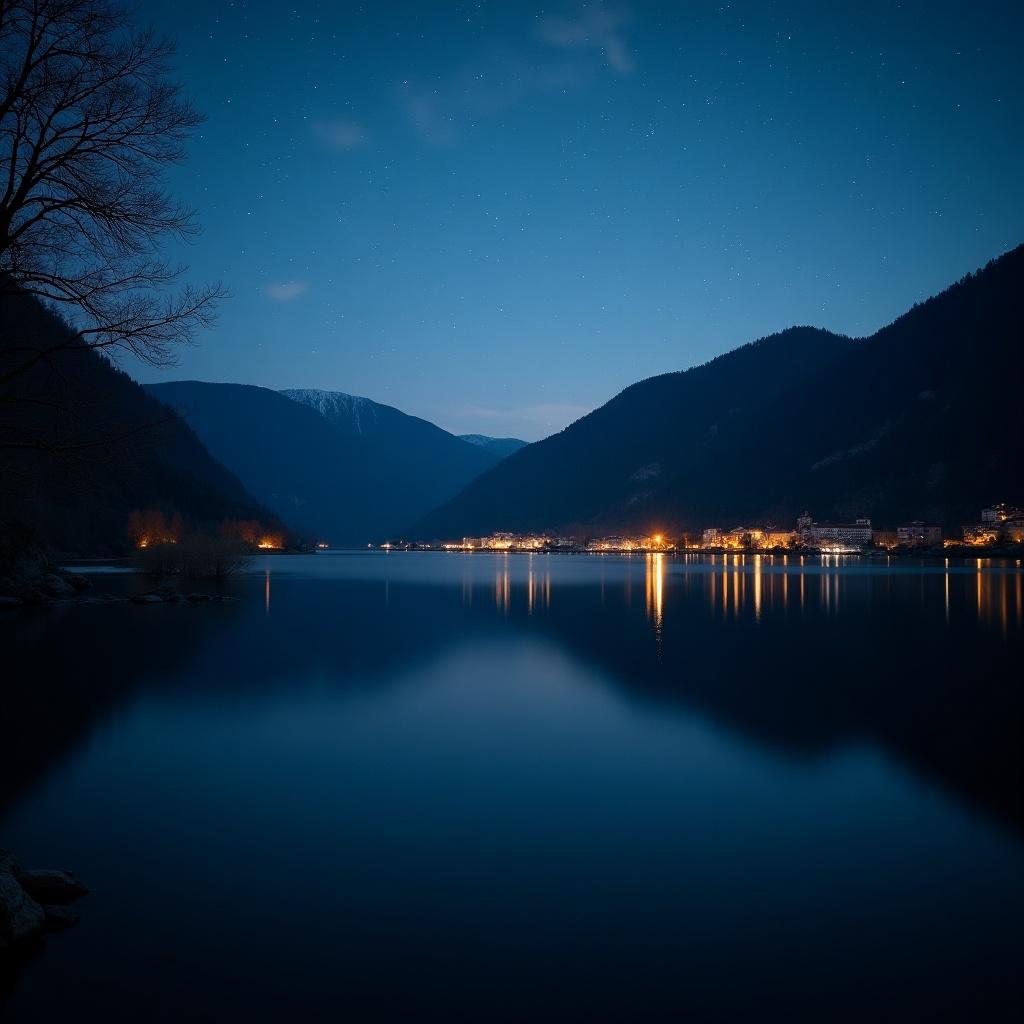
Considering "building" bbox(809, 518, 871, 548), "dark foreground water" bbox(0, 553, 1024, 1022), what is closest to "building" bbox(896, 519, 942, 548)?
"building" bbox(809, 518, 871, 548)

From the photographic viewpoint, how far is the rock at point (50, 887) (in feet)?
18.5

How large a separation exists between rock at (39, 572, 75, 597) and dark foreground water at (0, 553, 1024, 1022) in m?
20.3

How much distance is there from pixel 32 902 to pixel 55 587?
35445 millimetres

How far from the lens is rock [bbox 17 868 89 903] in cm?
565

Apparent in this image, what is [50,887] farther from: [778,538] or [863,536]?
[778,538]

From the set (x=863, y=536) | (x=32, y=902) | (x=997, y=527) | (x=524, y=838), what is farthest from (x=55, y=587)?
(x=863, y=536)

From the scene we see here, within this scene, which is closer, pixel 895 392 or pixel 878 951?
pixel 878 951

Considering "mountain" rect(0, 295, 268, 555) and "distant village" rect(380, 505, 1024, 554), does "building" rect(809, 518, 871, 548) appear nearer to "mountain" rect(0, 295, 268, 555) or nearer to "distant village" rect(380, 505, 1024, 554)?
"distant village" rect(380, 505, 1024, 554)

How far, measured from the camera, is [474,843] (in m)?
6.96

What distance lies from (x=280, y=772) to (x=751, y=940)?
606 cm

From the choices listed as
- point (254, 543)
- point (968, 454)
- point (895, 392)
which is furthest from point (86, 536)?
point (895, 392)

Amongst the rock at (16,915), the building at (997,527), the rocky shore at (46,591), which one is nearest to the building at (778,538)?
the building at (997,527)

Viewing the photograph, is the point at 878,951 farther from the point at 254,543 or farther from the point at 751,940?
the point at 254,543

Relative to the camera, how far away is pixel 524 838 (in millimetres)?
7066
